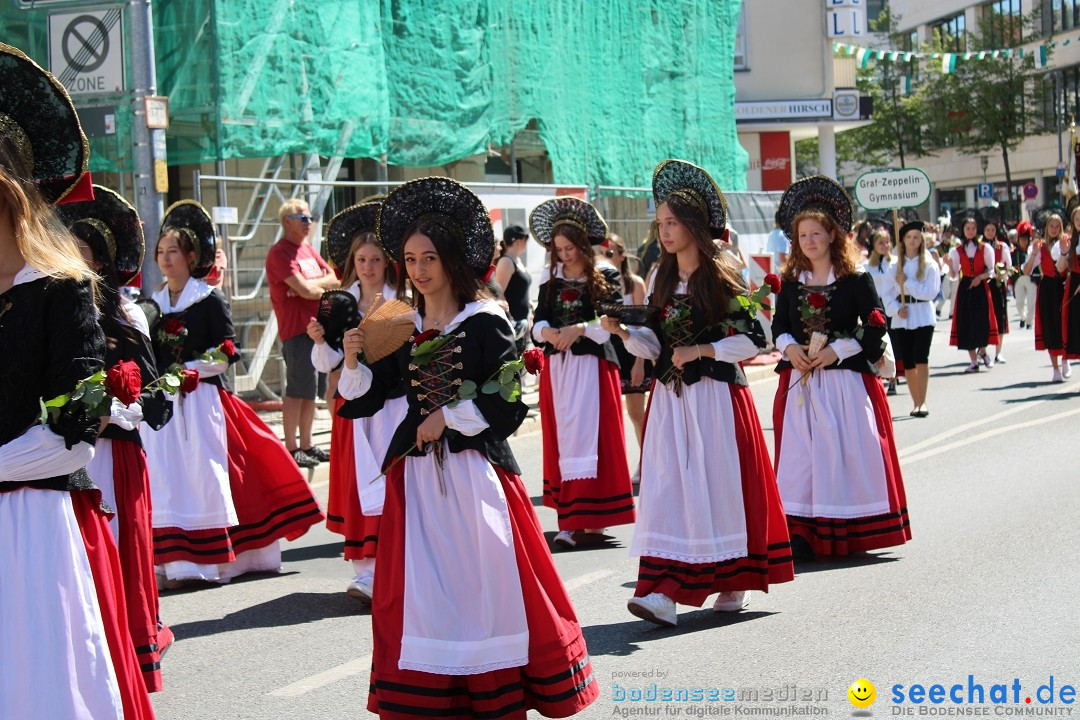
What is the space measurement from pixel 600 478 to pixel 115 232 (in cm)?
387

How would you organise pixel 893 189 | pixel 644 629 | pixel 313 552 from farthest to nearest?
pixel 893 189 → pixel 313 552 → pixel 644 629

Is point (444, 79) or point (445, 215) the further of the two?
point (444, 79)

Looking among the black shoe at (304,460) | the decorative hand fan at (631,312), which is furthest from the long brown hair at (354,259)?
the black shoe at (304,460)

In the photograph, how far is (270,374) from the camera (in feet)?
45.5

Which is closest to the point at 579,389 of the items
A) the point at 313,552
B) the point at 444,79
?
the point at 313,552

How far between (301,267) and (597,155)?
11025 mm

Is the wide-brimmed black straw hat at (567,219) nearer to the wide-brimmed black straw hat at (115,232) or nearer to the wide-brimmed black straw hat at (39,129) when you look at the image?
the wide-brimmed black straw hat at (115,232)

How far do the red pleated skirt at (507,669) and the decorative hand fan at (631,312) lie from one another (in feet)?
6.70

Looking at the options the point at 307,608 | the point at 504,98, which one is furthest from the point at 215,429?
the point at 504,98

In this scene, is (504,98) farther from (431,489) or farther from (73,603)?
(73,603)

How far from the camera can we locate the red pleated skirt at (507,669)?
478cm

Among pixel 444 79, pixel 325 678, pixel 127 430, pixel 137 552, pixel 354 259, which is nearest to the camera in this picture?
pixel 127 430

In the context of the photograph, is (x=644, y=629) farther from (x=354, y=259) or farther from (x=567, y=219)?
(x=567, y=219)

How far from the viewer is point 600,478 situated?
9.05 meters
